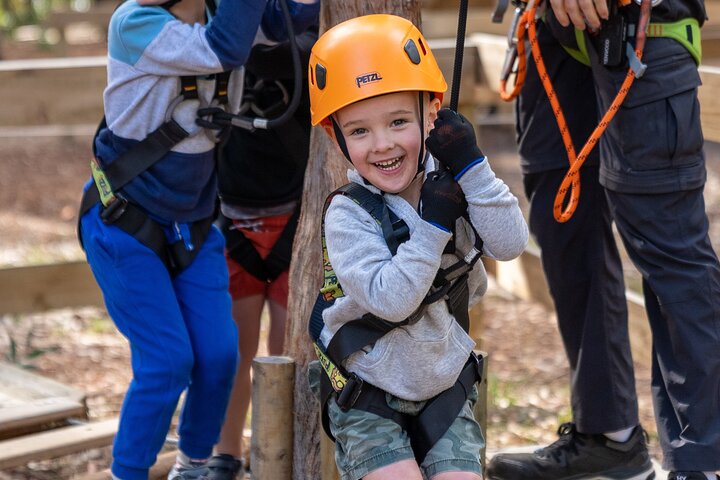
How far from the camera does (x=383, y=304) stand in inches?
104

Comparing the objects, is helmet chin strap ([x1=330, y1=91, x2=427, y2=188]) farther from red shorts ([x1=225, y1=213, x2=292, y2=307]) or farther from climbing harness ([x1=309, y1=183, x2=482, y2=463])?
red shorts ([x1=225, y1=213, x2=292, y2=307])

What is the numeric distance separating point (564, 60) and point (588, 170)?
37cm

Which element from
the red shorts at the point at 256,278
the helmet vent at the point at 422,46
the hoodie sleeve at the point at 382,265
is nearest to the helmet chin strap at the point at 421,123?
the helmet vent at the point at 422,46

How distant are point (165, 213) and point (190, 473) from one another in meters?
0.87

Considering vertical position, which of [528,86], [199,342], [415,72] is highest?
[415,72]

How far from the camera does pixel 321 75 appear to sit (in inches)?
111

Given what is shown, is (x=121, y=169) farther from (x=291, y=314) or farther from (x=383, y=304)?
(x=383, y=304)

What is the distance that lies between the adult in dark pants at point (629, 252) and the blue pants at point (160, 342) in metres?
1.00

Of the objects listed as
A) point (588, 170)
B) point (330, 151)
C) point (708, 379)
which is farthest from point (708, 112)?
point (330, 151)

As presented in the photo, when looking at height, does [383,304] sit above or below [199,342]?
above

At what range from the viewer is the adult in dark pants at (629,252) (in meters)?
3.17

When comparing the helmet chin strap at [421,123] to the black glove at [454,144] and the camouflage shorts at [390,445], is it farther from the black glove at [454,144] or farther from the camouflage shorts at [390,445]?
the camouflage shorts at [390,445]

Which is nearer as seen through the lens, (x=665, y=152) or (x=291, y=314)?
(x=665, y=152)

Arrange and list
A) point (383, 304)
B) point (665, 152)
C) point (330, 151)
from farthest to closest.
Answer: point (330, 151) → point (665, 152) → point (383, 304)
